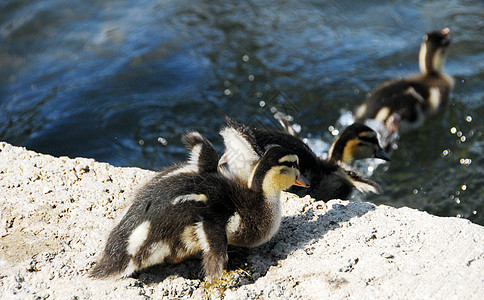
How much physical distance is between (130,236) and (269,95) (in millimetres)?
4299

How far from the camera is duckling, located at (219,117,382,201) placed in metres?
3.76

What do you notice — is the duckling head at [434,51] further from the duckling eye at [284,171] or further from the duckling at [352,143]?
the duckling eye at [284,171]

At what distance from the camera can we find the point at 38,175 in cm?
370

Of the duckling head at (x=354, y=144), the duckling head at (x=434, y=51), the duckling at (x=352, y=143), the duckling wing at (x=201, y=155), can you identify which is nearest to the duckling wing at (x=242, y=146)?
the duckling wing at (x=201, y=155)

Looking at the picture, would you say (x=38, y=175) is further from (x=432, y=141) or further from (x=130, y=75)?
(x=432, y=141)

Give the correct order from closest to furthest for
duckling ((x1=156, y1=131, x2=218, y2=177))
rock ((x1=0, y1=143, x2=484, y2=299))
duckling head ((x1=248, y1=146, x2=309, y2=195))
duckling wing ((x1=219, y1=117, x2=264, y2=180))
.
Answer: rock ((x1=0, y1=143, x2=484, y2=299)) → duckling head ((x1=248, y1=146, x2=309, y2=195)) → duckling ((x1=156, y1=131, x2=218, y2=177)) → duckling wing ((x1=219, y1=117, x2=264, y2=180))

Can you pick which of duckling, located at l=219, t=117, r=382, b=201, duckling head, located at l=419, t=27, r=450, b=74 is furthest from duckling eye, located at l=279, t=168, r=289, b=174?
duckling head, located at l=419, t=27, r=450, b=74

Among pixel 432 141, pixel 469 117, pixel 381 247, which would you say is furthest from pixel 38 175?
pixel 469 117

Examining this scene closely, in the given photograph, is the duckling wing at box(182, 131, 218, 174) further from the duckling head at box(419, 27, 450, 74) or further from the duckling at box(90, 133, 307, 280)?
the duckling head at box(419, 27, 450, 74)

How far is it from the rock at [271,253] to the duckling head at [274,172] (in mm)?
295

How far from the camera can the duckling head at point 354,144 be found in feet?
16.5

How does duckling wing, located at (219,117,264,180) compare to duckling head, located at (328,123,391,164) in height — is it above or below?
above

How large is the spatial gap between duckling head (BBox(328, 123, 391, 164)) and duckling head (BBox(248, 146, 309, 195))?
1.85 meters

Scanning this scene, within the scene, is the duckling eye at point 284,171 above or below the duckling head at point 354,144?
above
